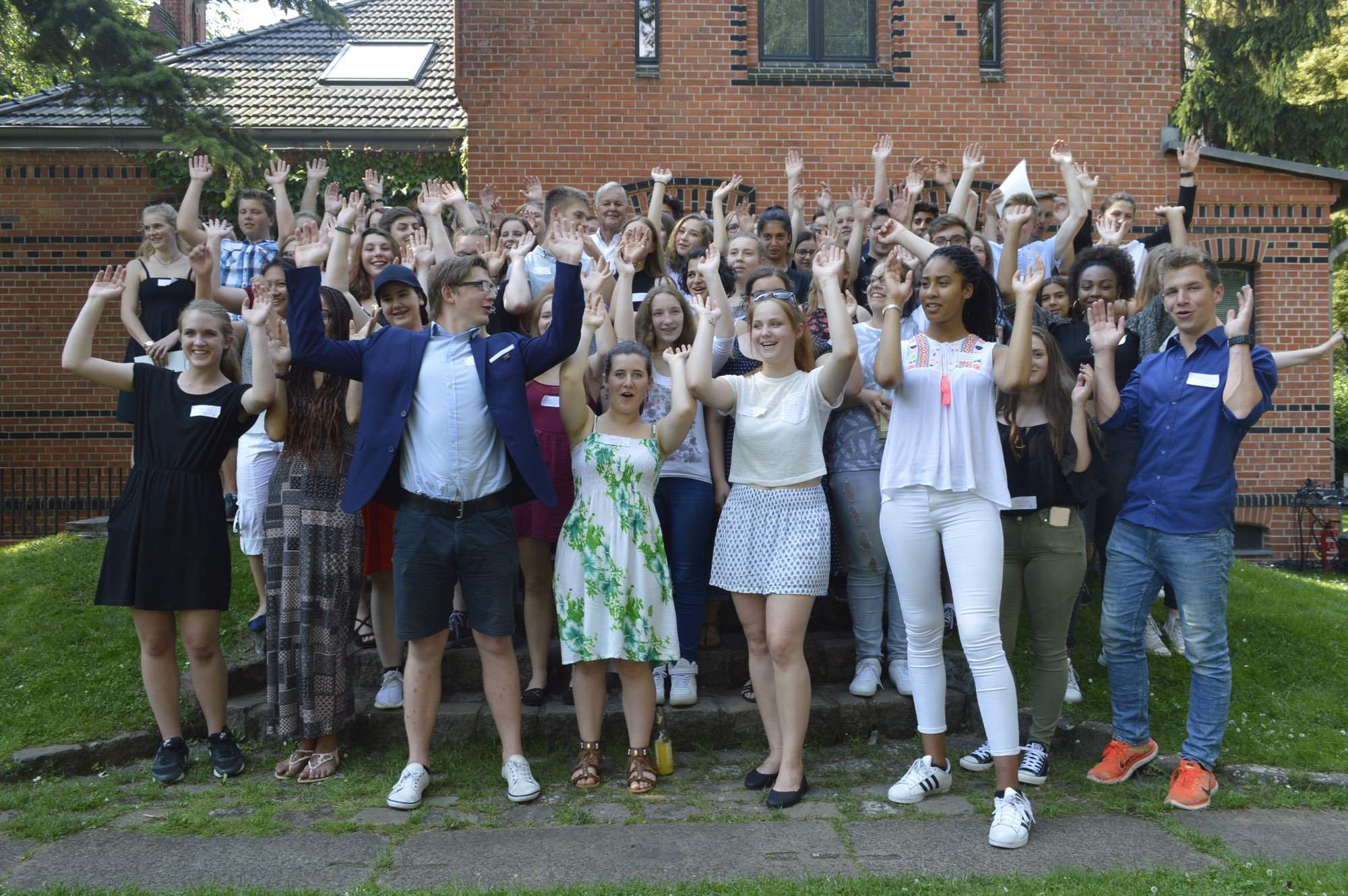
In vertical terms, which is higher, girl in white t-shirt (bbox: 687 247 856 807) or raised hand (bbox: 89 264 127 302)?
raised hand (bbox: 89 264 127 302)

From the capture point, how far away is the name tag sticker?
4582mm

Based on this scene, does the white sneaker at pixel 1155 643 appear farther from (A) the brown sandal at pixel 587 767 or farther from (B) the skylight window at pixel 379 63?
(B) the skylight window at pixel 379 63

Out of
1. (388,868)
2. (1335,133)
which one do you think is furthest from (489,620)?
(1335,133)

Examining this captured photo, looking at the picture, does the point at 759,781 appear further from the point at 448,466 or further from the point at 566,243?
the point at 566,243

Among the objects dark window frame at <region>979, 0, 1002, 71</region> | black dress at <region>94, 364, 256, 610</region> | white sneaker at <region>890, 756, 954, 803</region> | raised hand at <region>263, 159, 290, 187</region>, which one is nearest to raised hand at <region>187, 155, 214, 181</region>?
raised hand at <region>263, 159, 290, 187</region>

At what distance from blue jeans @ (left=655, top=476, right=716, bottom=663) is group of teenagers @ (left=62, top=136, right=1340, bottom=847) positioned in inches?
0.7

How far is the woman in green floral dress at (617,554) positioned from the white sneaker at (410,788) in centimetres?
67

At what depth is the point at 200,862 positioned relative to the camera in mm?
3930

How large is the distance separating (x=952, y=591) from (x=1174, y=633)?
3.03 meters

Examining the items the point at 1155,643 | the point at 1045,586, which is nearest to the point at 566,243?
the point at 1045,586

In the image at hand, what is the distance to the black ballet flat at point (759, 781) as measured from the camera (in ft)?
15.4

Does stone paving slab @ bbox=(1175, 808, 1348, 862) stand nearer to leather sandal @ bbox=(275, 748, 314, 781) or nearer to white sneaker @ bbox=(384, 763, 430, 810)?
white sneaker @ bbox=(384, 763, 430, 810)

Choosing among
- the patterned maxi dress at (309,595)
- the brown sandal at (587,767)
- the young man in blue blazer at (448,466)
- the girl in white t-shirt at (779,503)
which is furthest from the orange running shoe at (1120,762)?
the patterned maxi dress at (309,595)

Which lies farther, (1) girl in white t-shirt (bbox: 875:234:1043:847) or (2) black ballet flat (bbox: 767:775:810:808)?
(2) black ballet flat (bbox: 767:775:810:808)
